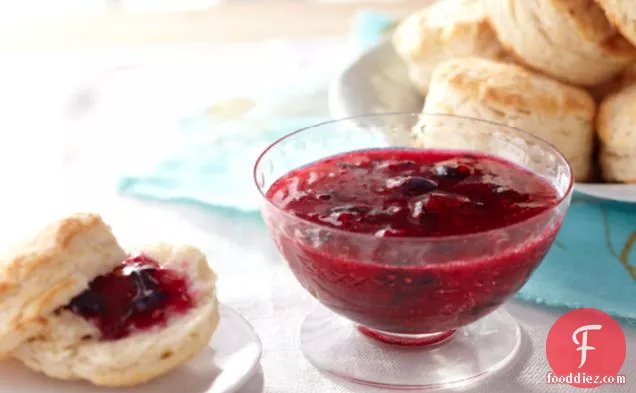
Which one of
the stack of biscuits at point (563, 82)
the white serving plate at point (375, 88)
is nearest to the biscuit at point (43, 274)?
the stack of biscuits at point (563, 82)

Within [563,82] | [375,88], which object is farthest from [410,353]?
[375,88]

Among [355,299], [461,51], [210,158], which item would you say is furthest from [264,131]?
[355,299]

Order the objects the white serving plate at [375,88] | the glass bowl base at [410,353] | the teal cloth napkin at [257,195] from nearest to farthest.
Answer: the glass bowl base at [410,353]
the teal cloth napkin at [257,195]
the white serving plate at [375,88]

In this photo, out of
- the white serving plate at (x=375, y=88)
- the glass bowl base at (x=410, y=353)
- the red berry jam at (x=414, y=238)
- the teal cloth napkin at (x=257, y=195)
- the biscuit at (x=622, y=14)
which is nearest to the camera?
the red berry jam at (x=414, y=238)

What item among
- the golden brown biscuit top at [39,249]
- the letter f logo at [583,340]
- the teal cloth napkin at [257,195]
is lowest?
the teal cloth napkin at [257,195]

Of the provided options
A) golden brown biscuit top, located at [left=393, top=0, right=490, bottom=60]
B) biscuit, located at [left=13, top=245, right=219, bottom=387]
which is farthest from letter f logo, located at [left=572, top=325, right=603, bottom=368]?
golden brown biscuit top, located at [left=393, top=0, right=490, bottom=60]

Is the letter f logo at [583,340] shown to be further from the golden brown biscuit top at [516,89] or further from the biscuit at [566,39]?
the biscuit at [566,39]

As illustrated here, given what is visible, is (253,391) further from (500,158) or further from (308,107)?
(308,107)
